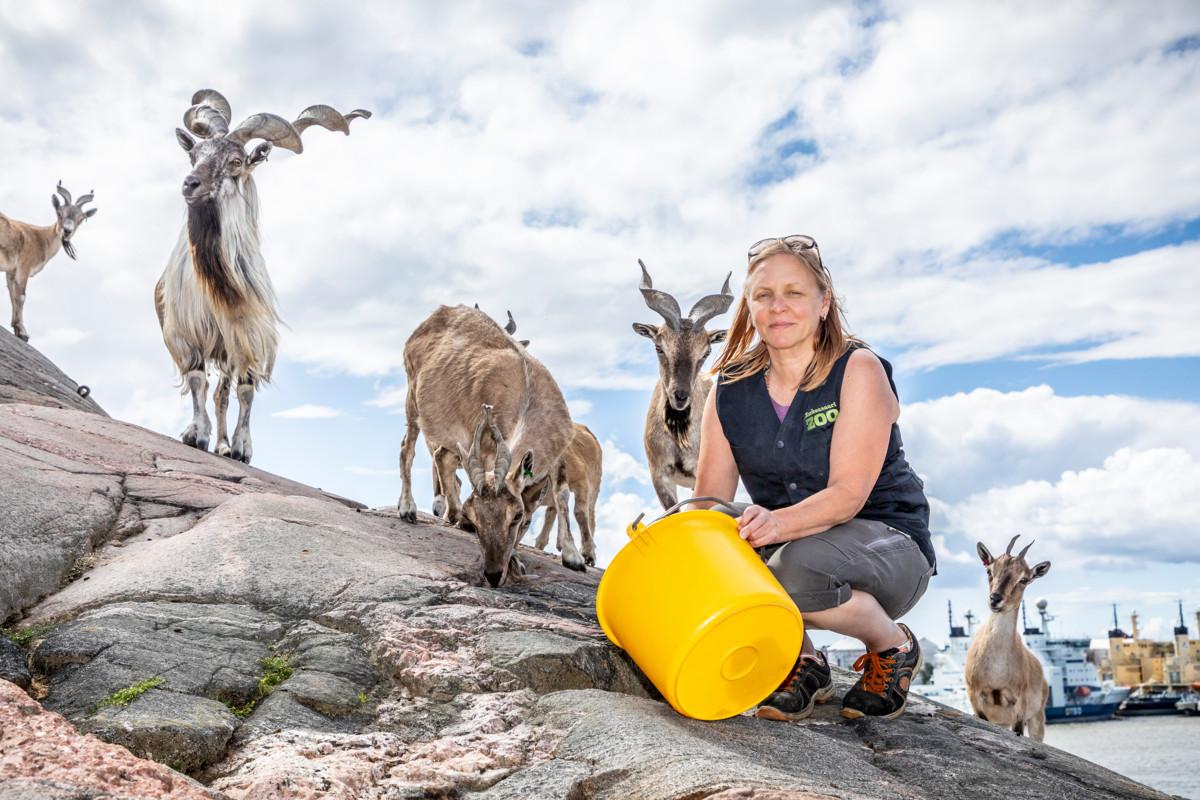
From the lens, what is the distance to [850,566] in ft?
13.7

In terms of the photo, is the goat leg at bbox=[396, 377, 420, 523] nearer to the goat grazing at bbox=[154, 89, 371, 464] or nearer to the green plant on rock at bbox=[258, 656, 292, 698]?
the goat grazing at bbox=[154, 89, 371, 464]

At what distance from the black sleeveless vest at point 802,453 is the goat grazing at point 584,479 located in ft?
14.0

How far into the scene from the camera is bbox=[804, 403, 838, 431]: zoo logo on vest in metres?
4.32

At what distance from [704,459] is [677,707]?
1.26 m

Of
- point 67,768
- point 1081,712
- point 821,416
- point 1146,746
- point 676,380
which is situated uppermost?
point 676,380

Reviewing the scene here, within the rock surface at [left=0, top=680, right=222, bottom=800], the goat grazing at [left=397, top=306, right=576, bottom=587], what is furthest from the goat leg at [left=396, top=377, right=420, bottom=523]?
the rock surface at [left=0, top=680, right=222, bottom=800]

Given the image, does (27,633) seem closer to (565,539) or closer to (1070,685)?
(565,539)

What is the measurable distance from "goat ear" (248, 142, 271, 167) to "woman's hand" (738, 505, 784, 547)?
26.9ft

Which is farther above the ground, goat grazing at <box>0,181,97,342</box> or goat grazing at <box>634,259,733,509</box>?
goat grazing at <box>0,181,97,342</box>

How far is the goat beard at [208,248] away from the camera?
9.94 metres

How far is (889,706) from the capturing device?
176 inches

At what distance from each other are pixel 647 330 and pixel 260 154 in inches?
180

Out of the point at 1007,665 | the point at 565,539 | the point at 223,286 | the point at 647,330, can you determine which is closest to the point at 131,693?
the point at 565,539

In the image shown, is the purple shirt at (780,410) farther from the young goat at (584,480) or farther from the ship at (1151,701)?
the ship at (1151,701)
